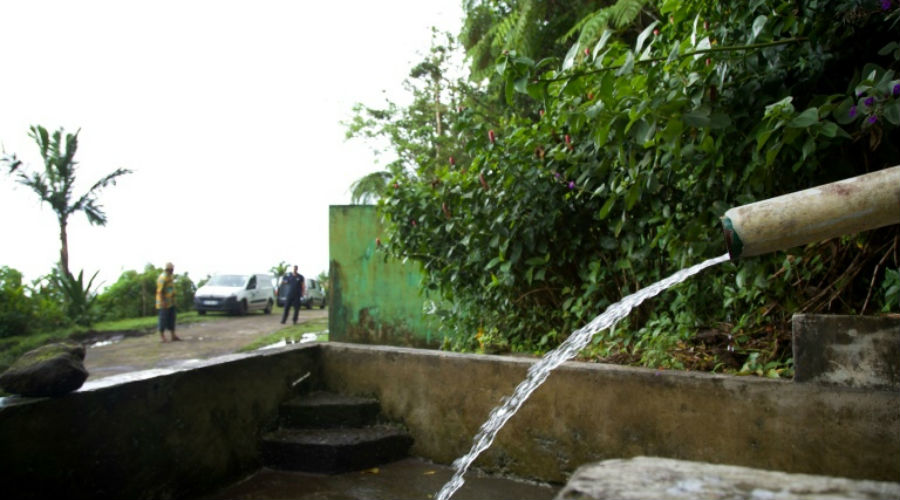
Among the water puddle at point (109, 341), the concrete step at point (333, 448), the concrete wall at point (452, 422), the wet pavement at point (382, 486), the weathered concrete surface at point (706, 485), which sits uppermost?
the weathered concrete surface at point (706, 485)

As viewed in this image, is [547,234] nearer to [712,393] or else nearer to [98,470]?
[712,393]

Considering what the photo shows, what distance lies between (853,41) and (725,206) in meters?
0.95

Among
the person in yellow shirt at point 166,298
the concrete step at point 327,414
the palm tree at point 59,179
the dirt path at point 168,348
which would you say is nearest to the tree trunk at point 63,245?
the palm tree at point 59,179

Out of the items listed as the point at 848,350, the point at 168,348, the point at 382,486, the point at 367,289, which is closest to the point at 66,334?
the point at 168,348

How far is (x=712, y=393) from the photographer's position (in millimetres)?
3043

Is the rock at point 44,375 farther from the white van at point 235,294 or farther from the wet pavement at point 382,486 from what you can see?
the white van at point 235,294

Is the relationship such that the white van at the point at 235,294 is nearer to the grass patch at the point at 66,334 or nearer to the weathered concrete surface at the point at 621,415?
the grass patch at the point at 66,334

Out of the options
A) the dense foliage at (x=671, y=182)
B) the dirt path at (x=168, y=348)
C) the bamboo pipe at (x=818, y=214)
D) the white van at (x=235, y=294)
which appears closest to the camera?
the bamboo pipe at (x=818, y=214)

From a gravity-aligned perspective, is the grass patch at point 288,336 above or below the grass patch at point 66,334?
below

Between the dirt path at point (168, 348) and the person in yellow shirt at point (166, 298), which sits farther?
the person in yellow shirt at point (166, 298)

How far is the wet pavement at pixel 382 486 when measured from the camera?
140 inches

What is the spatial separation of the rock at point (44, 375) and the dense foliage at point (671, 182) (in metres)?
2.65

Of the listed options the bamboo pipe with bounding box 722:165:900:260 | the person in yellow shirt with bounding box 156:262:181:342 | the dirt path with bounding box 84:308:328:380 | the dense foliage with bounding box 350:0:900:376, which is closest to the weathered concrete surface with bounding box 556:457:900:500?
the bamboo pipe with bounding box 722:165:900:260

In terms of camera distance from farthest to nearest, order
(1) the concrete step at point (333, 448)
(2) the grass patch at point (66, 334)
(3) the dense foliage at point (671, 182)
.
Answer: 1. (2) the grass patch at point (66, 334)
2. (1) the concrete step at point (333, 448)
3. (3) the dense foliage at point (671, 182)
